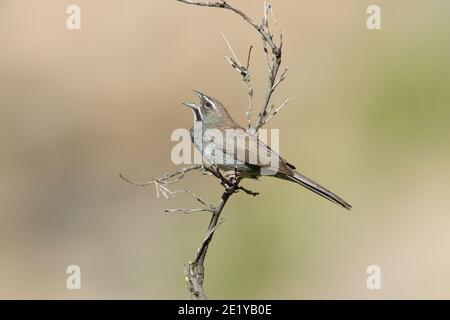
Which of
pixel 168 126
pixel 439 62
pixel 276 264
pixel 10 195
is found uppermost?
pixel 439 62

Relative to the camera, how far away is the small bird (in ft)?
24.4

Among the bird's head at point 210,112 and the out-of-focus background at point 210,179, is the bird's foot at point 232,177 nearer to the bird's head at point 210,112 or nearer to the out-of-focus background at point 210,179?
the bird's head at point 210,112

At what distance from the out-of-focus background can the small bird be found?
13.7ft

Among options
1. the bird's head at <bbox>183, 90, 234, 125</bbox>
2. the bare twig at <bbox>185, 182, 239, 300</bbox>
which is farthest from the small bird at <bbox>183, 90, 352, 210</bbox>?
the bare twig at <bbox>185, 182, 239, 300</bbox>

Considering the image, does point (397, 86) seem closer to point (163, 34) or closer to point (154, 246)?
point (163, 34)

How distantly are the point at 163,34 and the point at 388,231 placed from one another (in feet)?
17.2

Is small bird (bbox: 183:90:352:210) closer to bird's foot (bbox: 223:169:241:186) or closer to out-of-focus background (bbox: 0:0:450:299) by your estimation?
bird's foot (bbox: 223:169:241:186)

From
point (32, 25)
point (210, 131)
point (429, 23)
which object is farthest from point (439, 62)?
point (210, 131)

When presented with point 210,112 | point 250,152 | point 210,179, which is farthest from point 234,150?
point 210,179

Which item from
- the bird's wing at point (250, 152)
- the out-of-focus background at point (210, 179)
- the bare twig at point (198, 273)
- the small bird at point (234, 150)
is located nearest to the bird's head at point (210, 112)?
the small bird at point (234, 150)

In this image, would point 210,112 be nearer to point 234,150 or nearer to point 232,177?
point 234,150

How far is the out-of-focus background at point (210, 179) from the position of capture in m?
12.7

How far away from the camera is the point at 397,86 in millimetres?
15773

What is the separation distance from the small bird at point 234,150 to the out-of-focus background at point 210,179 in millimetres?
4181
